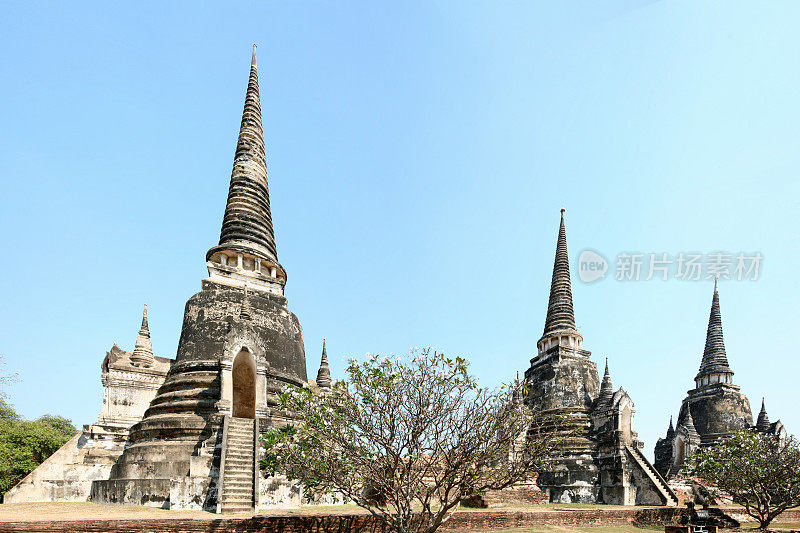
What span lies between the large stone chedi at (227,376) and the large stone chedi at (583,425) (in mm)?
11477

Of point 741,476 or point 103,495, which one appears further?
point 741,476

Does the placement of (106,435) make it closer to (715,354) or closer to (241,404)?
(241,404)

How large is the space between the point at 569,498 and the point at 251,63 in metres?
28.3

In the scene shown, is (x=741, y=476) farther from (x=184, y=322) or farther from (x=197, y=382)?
(x=184, y=322)

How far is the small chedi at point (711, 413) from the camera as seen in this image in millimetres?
33594

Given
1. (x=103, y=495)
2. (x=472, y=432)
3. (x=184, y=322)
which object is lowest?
(x=103, y=495)

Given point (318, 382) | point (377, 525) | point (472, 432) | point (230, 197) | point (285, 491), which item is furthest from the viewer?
point (318, 382)

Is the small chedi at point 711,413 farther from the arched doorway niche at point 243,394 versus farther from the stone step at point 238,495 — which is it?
the stone step at point 238,495

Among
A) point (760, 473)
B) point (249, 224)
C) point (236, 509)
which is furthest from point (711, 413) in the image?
point (236, 509)

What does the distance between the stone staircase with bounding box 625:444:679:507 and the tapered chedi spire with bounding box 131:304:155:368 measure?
26.5 metres

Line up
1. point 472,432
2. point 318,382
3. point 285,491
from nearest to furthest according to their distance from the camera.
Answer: point 472,432, point 285,491, point 318,382

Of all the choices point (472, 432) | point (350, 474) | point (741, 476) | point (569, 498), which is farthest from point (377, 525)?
point (569, 498)

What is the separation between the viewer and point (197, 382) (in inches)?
717

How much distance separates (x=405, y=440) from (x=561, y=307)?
77.2 ft
